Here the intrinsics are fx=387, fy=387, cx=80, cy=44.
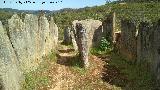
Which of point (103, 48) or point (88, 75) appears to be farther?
point (103, 48)

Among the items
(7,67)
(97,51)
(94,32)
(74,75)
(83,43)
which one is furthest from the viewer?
(94,32)

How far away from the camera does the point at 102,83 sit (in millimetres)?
24703

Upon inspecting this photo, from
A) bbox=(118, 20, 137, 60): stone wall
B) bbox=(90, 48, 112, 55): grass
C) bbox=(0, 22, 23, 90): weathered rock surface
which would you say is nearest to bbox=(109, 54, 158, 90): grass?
bbox=(118, 20, 137, 60): stone wall

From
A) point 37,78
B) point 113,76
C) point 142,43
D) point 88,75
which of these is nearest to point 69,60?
point 88,75

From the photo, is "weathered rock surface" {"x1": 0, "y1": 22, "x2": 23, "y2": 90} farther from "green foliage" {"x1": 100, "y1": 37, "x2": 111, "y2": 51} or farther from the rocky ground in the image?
"green foliage" {"x1": 100, "y1": 37, "x2": 111, "y2": 51}

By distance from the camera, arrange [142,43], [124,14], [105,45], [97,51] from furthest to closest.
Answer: [124,14]
[105,45]
[97,51]
[142,43]

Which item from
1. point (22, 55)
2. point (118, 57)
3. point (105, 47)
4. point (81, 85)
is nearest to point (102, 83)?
point (81, 85)

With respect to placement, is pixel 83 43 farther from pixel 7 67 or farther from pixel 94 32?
pixel 7 67

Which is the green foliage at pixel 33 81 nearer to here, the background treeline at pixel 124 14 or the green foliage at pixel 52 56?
the green foliage at pixel 52 56

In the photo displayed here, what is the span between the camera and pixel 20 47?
2344 centimetres

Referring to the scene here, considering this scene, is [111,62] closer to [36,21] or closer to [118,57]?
[118,57]

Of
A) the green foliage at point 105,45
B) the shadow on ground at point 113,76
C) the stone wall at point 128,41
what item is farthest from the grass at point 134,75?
the green foliage at point 105,45

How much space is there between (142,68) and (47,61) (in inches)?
277

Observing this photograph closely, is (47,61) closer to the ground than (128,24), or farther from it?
closer to the ground
